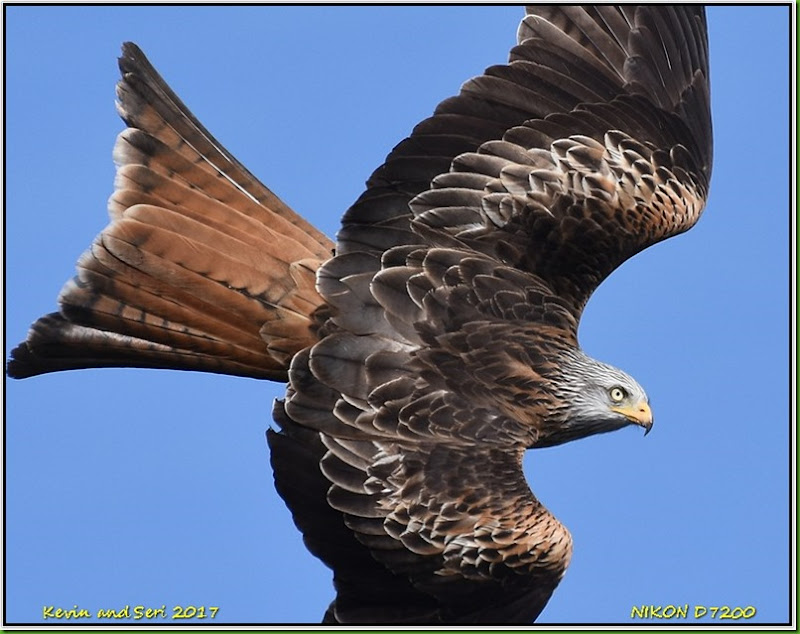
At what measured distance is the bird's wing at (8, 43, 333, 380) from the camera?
877 centimetres

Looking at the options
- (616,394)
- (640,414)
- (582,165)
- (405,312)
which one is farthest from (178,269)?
(640,414)

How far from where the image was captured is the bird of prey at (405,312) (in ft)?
28.2

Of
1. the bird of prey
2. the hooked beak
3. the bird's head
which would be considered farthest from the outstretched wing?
the hooked beak

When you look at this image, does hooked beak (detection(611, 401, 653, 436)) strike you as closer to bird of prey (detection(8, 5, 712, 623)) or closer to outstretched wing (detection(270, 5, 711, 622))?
bird of prey (detection(8, 5, 712, 623))

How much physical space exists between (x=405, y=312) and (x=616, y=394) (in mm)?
1632

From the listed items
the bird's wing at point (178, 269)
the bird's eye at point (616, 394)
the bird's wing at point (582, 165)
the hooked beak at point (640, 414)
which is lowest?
the hooked beak at point (640, 414)

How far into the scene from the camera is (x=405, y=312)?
8.75 metres

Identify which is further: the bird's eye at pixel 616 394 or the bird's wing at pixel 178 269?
the bird's eye at pixel 616 394

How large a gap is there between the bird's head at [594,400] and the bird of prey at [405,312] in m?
0.03

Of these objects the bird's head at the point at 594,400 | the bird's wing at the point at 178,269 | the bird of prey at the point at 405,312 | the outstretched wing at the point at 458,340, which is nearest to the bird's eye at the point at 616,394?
the bird's head at the point at 594,400

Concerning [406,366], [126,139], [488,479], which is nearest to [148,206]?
[126,139]

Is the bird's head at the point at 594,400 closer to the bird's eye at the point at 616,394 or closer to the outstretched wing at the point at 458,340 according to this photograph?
the bird's eye at the point at 616,394

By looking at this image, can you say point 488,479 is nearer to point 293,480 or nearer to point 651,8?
point 293,480

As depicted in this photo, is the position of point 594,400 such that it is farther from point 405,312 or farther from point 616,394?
point 405,312
